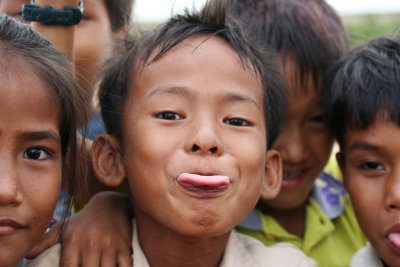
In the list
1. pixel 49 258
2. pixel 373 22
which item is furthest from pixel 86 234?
pixel 373 22

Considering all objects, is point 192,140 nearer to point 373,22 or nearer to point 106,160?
point 106,160

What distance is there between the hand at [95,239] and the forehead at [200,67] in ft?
1.70

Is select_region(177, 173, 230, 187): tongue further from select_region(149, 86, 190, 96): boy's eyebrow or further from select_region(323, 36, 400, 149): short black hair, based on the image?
select_region(323, 36, 400, 149): short black hair

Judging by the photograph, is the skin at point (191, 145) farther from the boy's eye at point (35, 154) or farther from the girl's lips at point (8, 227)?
the girl's lips at point (8, 227)

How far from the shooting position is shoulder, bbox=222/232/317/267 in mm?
2090

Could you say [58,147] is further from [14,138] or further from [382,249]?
[382,249]

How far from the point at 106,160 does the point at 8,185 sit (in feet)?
1.90

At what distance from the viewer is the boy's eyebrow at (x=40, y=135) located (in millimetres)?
1619

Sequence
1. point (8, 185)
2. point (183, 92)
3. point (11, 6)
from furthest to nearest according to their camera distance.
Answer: point (11, 6), point (183, 92), point (8, 185)

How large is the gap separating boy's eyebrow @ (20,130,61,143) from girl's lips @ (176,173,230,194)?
16.2 inches

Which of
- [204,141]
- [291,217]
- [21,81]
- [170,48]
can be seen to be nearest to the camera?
[21,81]

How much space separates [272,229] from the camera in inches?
98.5

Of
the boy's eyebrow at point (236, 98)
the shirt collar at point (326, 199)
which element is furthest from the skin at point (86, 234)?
the shirt collar at point (326, 199)

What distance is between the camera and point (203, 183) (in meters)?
1.71
